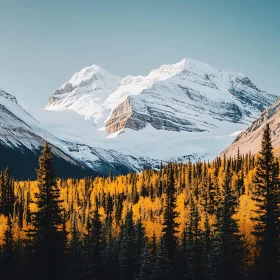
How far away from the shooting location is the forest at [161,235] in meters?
43.5

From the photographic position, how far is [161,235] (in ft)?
233

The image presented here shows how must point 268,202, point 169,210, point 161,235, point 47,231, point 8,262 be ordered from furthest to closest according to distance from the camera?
point 8,262 → point 161,235 → point 169,210 → point 268,202 → point 47,231

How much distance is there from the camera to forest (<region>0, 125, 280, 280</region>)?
43.5 m

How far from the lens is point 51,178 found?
4366cm

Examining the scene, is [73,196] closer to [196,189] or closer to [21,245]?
[196,189]

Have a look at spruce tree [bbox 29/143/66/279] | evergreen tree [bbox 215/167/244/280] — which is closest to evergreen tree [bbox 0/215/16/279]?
evergreen tree [bbox 215/167/244/280]

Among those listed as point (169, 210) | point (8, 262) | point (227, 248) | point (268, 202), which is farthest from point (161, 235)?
point (8, 262)

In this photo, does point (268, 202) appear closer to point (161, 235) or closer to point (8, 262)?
point (161, 235)

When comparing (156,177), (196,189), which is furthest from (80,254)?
(156,177)

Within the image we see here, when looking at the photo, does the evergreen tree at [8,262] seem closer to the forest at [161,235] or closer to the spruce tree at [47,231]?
the forest at [161,235]

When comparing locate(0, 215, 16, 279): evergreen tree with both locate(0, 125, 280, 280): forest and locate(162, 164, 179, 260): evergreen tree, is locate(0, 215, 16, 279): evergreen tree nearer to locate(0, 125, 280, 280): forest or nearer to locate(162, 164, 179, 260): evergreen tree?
locate(0, 125, 280, 280): forest

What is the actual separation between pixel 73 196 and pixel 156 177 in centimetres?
2966

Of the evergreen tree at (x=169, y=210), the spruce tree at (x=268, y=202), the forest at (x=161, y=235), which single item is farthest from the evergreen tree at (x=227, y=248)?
the evergreen tree at (x=169, y=210)

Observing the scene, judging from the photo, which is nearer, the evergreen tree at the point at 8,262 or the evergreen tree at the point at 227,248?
the evergreen tree at the point at 227,248
